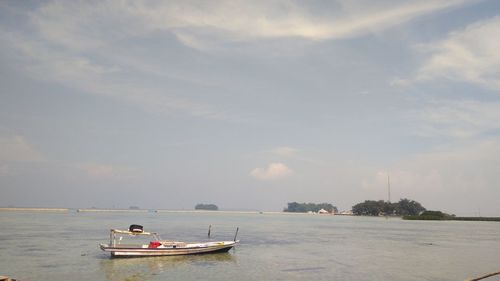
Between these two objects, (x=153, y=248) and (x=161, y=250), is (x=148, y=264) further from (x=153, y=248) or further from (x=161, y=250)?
(x=161, y=250)

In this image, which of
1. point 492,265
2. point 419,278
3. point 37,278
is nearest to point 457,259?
point 492,265

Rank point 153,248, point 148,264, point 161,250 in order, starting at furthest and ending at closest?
1. point 161,250
2. point 153,248
3. point 148,264

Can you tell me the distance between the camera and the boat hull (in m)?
40.2

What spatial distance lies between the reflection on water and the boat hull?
398mm

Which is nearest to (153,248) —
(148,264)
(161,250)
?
(161,250)

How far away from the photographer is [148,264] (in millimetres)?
38125

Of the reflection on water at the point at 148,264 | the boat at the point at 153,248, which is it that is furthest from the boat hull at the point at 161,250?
the reflection on water at the point at 148,264

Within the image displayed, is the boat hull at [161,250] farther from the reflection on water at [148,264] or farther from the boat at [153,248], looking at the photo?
the reflection on water at [148,264]

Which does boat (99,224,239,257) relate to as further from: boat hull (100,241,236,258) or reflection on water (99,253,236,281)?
reflection on water (99,253,236,281)

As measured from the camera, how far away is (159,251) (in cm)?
4175

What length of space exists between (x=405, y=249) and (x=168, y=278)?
35563 mm

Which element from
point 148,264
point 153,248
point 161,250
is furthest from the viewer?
point 161,250

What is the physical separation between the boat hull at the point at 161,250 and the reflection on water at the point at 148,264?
40cm

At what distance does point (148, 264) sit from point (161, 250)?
3722mm
